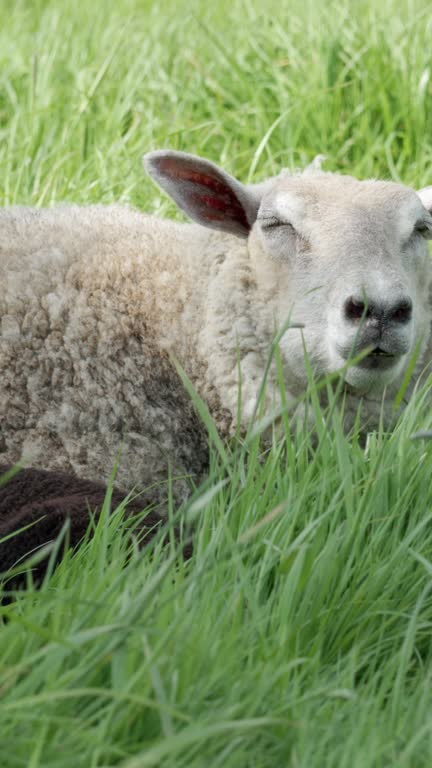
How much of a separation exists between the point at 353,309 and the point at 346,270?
0.14 m

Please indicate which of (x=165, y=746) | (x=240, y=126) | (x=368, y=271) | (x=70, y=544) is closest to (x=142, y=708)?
(x=165, y=746)

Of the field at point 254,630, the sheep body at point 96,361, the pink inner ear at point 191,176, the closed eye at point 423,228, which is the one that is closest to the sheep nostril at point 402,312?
the field at point 254,630

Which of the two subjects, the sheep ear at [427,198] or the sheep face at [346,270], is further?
the sheep ear at [427,198]

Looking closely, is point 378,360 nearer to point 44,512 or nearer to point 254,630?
point 44,512

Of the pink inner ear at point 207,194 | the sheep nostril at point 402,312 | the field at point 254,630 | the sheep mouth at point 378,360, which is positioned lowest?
the field at point 254,630

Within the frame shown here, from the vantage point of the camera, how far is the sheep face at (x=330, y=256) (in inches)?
122

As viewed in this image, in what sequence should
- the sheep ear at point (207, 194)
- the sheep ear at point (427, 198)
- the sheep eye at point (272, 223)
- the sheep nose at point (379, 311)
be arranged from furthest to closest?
the sheep ear at point (427, 198), the sheep ear at point (207, 194), the sheep eye at point (272, 223), the sheep nose at point (379, 311)

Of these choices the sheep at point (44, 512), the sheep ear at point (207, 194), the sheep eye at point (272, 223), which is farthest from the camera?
the sheep ear at point (207, 194)

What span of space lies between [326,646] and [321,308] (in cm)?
119

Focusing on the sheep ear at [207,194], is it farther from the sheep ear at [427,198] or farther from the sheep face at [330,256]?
the sheep ear at [427,198]

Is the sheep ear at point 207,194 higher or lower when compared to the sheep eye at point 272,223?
higher

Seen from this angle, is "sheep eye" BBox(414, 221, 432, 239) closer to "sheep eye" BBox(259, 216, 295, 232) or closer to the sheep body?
"sheep eye" BBox(259, 216, 295, 232)

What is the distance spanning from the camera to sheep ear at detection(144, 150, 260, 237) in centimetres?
358

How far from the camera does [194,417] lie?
134 inches
